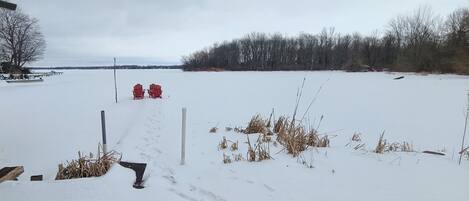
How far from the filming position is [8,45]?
43.8 meters

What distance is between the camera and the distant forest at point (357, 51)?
1689 inches

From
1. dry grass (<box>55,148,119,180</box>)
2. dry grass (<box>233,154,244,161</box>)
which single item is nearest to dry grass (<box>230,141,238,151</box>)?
dry grass (<box>233,154,244,161</box>)

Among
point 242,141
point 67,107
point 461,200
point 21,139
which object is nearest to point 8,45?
point 67,107

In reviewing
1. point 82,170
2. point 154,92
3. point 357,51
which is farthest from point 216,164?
point 357,51

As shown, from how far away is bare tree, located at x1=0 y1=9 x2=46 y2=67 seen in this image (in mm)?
43031

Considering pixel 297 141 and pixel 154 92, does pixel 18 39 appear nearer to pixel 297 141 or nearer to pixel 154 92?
pixel 154 92

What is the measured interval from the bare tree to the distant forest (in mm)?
37929

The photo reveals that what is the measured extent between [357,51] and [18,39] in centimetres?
5918

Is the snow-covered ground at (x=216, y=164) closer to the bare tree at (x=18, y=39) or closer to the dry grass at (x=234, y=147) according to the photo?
the dry grass at (x=234, y=147)

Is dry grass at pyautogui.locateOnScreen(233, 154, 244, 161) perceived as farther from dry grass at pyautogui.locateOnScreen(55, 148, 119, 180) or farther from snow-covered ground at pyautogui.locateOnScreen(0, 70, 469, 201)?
dry grass at pyautogui.locateOnScreen(55, 148, 119, 180)

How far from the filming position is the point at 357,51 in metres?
71.9

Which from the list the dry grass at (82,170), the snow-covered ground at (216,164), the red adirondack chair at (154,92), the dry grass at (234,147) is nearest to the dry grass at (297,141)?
the snow-covered ground at (216,164)

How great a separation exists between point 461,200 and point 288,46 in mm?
84667

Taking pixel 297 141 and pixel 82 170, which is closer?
pixel 82 170
